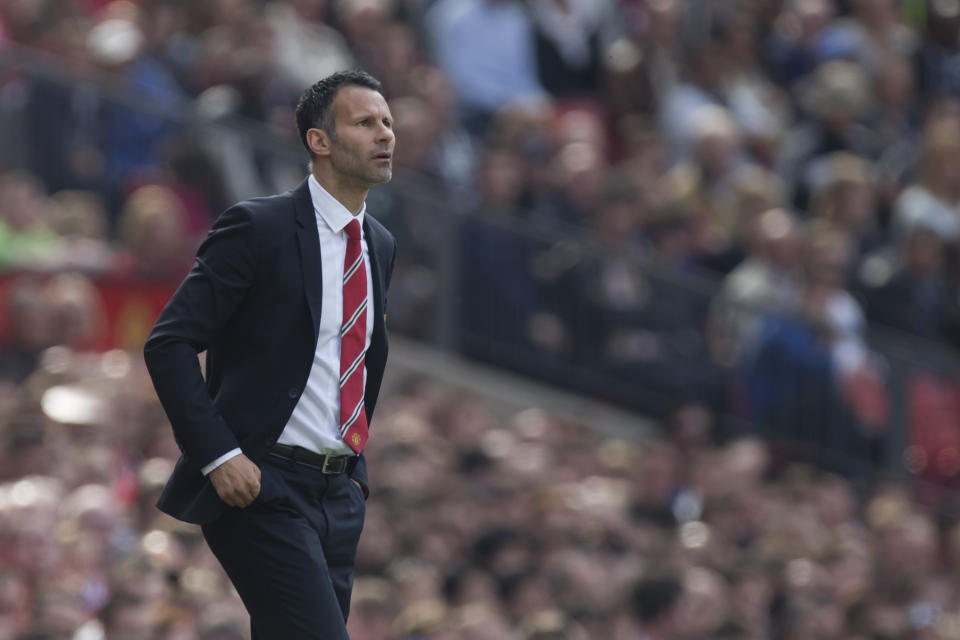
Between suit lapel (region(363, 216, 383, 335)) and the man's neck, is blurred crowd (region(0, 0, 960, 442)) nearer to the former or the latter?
suit lapel (region(363, 216, 383, 335))

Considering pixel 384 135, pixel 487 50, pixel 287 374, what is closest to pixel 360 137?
pixel 384 135

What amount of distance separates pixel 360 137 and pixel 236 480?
0.98 m

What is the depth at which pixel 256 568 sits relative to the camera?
5184mm

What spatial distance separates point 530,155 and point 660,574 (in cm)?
414

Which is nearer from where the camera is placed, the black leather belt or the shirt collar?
the black leather belt

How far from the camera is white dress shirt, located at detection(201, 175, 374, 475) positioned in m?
5.24

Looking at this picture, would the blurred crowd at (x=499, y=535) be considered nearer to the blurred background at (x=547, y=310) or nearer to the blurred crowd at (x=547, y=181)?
the blurred background at (x=547, y=310)

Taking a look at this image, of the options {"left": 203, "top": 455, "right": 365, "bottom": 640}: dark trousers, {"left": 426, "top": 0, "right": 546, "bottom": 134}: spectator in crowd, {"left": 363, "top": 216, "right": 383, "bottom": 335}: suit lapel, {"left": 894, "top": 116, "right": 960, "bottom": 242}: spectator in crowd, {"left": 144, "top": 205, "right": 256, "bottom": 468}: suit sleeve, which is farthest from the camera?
{"left": 426, "top": 0, "right": 546, "bottom": 134}: spectator in crowd

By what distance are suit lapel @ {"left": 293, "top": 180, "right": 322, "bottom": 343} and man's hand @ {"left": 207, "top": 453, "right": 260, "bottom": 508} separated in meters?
0.41

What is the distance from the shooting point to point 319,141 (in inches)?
209

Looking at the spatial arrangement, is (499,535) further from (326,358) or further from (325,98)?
(325,98)

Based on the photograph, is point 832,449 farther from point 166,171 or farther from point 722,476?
point 166,171

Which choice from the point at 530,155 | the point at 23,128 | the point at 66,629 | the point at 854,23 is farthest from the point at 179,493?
the point at 854,23

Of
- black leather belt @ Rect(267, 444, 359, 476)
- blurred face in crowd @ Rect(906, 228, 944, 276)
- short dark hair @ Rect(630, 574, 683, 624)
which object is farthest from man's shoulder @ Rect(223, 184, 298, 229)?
blurred face in crowd @ Rect(906, 228, 944, 276)
